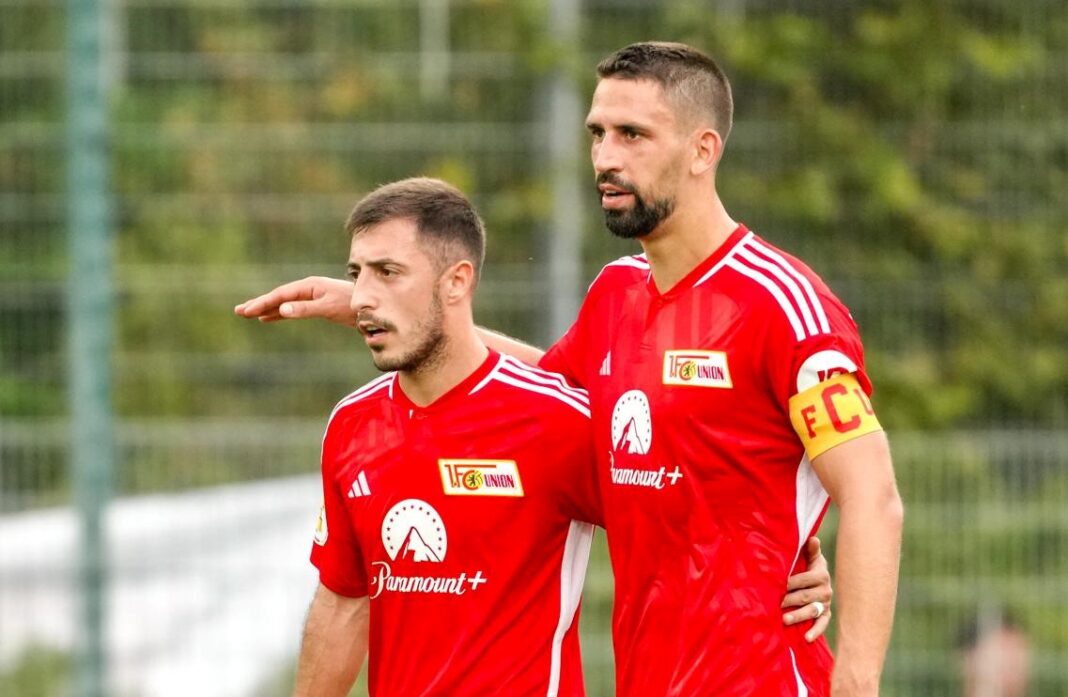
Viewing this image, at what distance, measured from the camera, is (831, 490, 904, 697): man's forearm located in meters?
4.79

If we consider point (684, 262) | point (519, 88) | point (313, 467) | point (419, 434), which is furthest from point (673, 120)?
point (519, 88)

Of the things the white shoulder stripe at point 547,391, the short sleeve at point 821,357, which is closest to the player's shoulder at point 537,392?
the white shoulder stripe at point 547,391

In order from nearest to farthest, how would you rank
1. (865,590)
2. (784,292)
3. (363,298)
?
(865,590) → (784,292) → (363,298)

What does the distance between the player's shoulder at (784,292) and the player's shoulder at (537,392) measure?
0.67 meters

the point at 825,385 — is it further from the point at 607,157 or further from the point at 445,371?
the point at 445,371

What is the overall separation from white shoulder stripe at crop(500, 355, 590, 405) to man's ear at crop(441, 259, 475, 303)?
0.80 ft

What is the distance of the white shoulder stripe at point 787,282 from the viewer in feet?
16.3

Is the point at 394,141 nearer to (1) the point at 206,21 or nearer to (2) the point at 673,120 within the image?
(1) the point at 206,21

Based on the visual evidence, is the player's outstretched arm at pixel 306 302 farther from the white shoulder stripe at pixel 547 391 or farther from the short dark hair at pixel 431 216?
the white shoulder stripe at pixel 547 391

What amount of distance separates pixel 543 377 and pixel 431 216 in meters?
0.55

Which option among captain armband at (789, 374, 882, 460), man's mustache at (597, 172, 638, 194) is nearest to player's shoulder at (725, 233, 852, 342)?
captain armband at (789, 374, 882, 460)

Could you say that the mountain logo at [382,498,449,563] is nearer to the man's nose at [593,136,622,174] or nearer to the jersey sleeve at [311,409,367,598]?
the jersey sleeve at [311,409,367,598]

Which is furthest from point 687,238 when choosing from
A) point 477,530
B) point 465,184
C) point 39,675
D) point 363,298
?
point 465,184

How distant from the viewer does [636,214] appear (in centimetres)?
521
